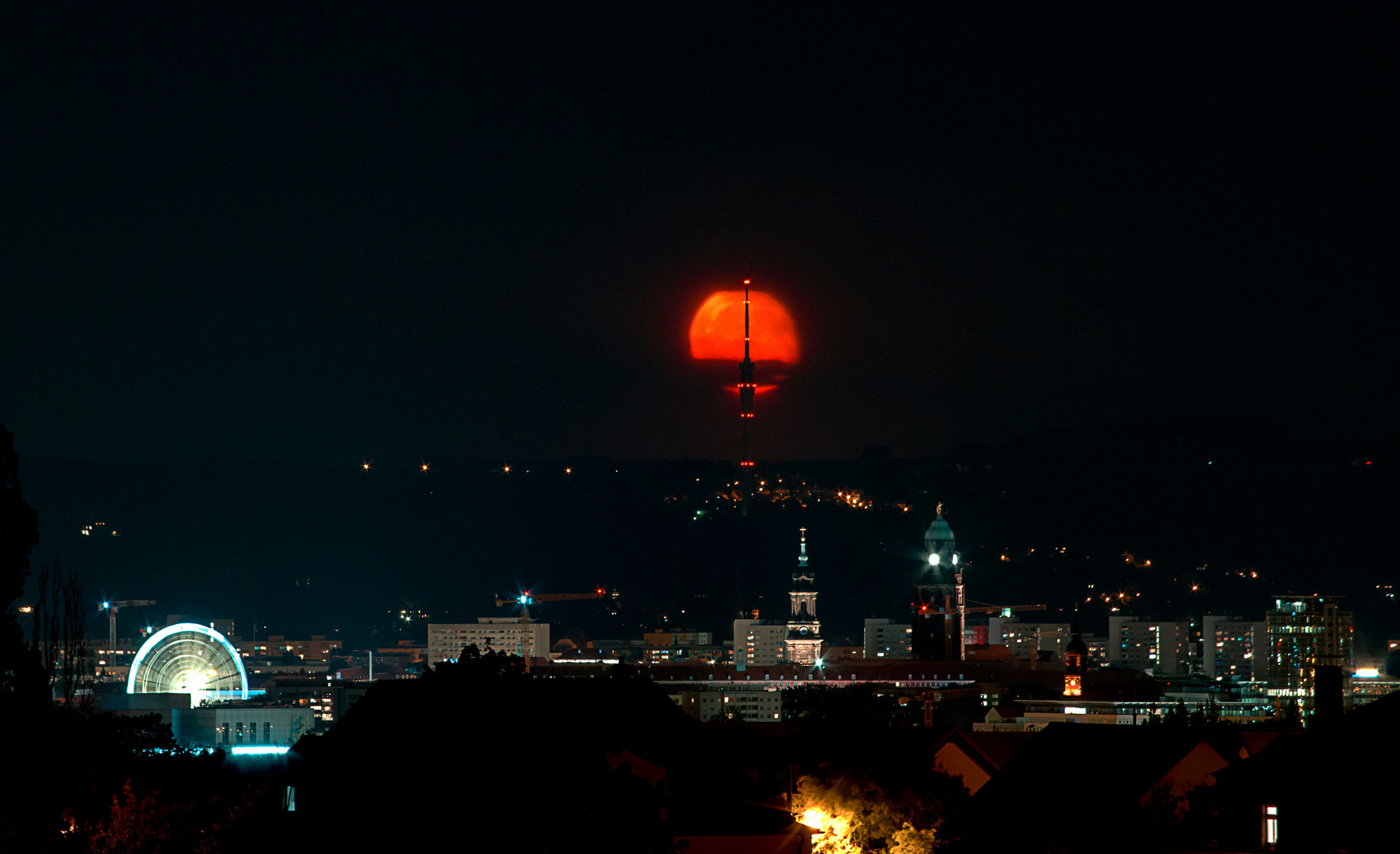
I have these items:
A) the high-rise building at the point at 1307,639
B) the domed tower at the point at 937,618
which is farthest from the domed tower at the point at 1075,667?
the domed tower at the point at 937,618

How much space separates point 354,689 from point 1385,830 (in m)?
134

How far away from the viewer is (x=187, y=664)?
124 meters

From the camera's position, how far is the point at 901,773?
101 feet

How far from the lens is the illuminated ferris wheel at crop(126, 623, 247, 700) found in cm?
12044

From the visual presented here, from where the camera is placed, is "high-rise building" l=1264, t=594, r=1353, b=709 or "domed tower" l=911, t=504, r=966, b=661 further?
"domed tower" l=911, t=504, r=966, b=661

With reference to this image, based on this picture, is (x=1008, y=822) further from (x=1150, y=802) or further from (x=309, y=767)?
(x=309, y=767)

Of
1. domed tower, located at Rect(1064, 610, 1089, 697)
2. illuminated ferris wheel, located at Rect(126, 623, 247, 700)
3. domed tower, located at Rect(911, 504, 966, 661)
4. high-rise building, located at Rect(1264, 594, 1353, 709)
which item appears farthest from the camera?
domed tower, located at Rect(911, 504, 966, 661)

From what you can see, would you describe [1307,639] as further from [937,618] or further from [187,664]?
[187,664]

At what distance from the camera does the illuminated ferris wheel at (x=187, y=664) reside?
120438 millimetres

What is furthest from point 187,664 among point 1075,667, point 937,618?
point 937,618

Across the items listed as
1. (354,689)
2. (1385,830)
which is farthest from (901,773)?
(354,689)

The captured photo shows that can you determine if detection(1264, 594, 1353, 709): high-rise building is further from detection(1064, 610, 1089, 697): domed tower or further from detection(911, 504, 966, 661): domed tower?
detection(911, 504, 966, 661): domed tower

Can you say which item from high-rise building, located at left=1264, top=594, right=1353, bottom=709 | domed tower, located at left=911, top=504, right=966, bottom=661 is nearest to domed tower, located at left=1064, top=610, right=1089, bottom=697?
high-rise building, located at left=1264, top=594, right=1353, bottom=709

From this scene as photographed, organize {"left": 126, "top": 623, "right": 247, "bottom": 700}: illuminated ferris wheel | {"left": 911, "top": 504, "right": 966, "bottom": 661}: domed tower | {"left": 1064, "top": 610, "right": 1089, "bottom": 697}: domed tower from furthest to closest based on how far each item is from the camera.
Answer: {"left": 911, "top": 504, "right": 966, "bottom": 661}: domed tower
{"left": 126, "top": 623, "right": 247, "bottom": 700}: illuminated ferris wheel
{"left": 1064, "top": 610, "right": 1089, "bottom": 697}: domed tower
